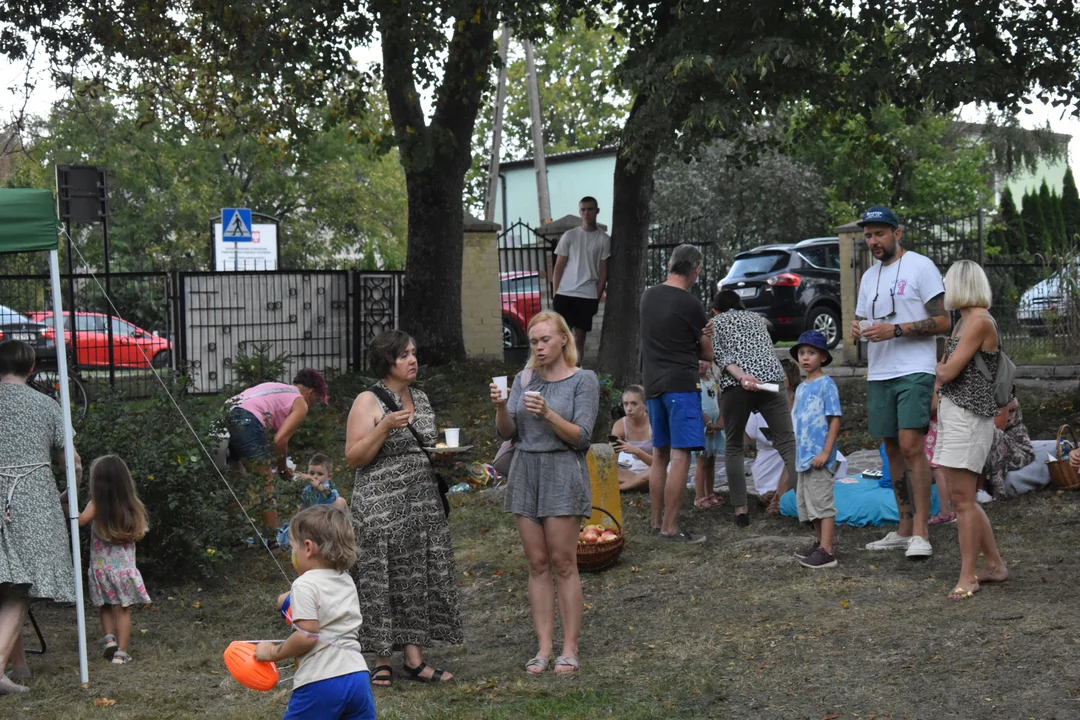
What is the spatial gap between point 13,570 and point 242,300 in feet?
39.8

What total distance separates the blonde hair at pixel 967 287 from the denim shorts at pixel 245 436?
5.16 meters

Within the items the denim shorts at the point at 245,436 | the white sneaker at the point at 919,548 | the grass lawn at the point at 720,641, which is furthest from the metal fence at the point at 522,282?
the white sneaker at the point at 919,548

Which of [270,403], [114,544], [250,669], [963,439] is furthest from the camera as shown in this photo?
[270,403]

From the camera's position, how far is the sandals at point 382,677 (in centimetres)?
594

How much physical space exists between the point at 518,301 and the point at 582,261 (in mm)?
6027

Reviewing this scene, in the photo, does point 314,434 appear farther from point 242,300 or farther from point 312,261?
point 312,261

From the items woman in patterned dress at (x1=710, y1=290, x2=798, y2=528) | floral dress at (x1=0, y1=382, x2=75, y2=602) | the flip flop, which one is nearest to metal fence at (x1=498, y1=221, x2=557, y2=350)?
woman in patterned dress at (x1=710, y1=290, x2=798, y2=528)

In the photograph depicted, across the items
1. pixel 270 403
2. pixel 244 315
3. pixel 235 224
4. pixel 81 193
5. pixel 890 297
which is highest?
pixel 235 224

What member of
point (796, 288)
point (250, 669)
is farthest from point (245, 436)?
point (796, 288)

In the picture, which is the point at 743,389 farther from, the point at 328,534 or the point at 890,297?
the point at 328,534

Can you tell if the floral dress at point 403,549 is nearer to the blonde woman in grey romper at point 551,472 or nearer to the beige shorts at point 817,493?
the blonde woman in grey romper at point 551,472

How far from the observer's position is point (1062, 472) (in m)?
9.17

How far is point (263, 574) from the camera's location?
9.19m

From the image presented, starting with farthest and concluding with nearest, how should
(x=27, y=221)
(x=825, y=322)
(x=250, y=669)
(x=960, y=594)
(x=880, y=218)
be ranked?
(x=825, y=322) < (x=880, y=218) < (x=960, y=594) < (x=27, y=221) < (x=250, y=669)
